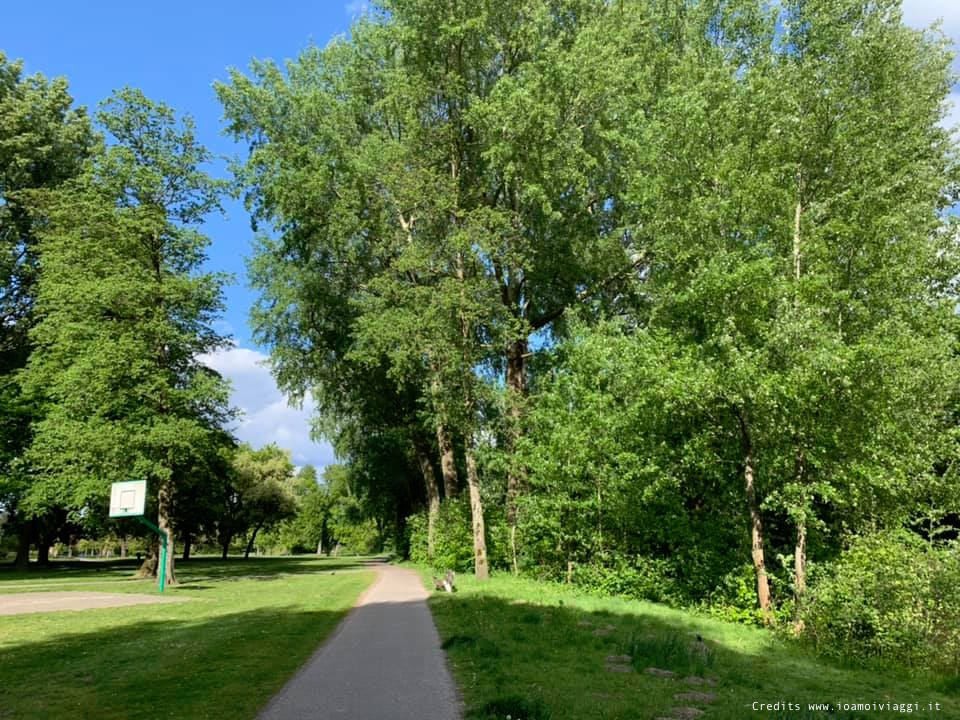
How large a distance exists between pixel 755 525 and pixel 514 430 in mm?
10545

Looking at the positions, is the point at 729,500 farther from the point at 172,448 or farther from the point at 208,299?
the point at 208,299

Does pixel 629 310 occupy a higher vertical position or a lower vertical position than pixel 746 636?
higher

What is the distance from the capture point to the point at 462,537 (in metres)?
27.6


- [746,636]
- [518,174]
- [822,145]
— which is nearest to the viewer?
[746,636]

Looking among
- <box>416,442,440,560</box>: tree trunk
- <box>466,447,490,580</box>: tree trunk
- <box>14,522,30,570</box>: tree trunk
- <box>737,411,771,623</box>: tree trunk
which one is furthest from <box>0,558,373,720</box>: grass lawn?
<box>14,522,30,570</box>: tree trunk

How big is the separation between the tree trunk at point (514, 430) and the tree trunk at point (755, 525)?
9.31m

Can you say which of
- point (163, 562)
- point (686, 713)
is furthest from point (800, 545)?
point (163, 562)

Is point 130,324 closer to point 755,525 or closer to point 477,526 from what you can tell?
point 477,526

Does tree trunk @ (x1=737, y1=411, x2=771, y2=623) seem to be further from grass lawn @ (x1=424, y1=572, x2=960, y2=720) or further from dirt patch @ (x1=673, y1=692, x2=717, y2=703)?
dirt patch @ (x1=673, y1=692, x2=717, y2=703)

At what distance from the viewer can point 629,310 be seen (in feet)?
82.1

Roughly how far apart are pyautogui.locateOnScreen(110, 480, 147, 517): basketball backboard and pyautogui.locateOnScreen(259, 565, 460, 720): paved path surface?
39.8ft

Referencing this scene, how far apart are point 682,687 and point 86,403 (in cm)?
2579

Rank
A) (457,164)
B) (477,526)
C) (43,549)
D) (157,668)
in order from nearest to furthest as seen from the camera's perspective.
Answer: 1. (157,668)
2. (477,526)
3. (457,164)
4. (43,549)

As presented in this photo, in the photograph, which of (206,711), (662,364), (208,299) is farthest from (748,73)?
(208,299)
